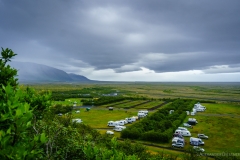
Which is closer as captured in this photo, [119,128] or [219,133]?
[219,133]

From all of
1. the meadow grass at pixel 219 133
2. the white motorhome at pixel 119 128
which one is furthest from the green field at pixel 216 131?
the white motorhome at pixel 119 128

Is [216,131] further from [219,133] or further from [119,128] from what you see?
[119,128]

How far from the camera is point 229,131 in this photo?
51.7 metres

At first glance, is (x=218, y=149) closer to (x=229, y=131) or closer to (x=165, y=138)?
(x=165, y=138)

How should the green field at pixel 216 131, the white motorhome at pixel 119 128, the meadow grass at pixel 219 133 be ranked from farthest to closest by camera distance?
the white motorhome at pixel 119 128 < the green field at pixel 216 131 < the meadow grass at pixel 219 133

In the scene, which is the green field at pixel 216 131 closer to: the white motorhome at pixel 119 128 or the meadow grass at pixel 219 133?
the meadow grass at pixel 219 133

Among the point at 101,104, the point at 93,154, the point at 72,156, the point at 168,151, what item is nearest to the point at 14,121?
the point at 93,154

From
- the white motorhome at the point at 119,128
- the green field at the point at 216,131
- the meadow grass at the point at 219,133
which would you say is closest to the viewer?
the meadow grass at the point at 219,133

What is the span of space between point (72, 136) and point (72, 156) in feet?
7.35

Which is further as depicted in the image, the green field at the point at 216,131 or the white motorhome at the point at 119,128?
the white motorhome at the point at 119,128

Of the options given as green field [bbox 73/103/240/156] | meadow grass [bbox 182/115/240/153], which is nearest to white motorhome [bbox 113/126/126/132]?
green field [bbox 73/103/240/156]

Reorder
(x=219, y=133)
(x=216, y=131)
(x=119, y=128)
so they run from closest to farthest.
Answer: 1. (x=219, y=133)
2. (x=216, y=131)
3. (x=119, y=128)

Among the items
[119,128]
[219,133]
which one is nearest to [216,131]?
[219,133]

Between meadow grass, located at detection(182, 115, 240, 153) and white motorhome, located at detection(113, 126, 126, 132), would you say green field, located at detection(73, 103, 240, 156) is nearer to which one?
meadow grass, located at detection(182, 115, 240, 153)
